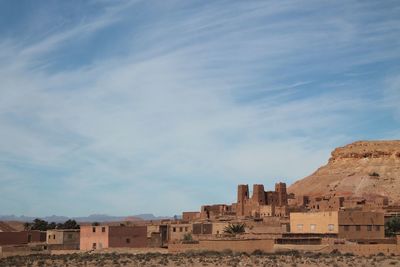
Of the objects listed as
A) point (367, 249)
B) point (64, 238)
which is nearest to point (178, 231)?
point (64, 238)

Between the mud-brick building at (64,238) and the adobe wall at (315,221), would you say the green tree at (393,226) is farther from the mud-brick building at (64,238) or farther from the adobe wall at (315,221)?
the mud-brick building at (64,238)

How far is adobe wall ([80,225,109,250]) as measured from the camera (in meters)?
57.3

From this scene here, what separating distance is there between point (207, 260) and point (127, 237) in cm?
1520

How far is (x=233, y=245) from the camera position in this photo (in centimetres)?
5009

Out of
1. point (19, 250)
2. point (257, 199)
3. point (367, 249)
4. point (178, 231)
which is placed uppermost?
point (257, 199)

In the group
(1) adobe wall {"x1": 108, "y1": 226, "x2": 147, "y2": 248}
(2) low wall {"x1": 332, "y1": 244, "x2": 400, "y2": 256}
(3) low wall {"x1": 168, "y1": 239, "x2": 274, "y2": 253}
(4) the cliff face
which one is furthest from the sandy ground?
(4) the cliff face

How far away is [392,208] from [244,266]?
44.7 m

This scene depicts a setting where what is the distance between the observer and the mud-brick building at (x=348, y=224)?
5647 centimetres

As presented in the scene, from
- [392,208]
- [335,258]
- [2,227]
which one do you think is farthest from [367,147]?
[335,258]

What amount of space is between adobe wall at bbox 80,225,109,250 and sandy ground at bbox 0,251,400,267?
16.4ft

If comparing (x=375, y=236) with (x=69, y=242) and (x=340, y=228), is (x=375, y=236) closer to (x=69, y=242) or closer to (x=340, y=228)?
(x=340, y=228)

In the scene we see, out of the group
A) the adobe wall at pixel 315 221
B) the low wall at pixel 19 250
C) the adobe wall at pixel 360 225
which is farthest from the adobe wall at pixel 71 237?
the adobe wall at pixel 360 225

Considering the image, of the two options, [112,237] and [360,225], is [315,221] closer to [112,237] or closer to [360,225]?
[360,225]

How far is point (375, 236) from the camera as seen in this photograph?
5809 cm
